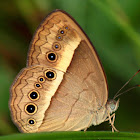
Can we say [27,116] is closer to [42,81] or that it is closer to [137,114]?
[42,81]

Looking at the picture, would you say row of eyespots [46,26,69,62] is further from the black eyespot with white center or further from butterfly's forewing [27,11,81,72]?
the black eyespot with white center

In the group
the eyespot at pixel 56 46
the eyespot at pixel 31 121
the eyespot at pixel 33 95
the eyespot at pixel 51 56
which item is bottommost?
the eyespot at pixel 31 121

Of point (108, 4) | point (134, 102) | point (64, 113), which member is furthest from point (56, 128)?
point (108, 4)

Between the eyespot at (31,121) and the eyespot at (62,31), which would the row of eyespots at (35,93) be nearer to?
the eyespot at (31,121)

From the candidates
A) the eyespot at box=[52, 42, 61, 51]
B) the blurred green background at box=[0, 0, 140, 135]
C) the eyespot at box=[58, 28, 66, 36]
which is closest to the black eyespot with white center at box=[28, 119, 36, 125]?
the eyespot at box=[52, 42, 61, 51]

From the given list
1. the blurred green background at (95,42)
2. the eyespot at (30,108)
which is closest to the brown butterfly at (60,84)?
the eyespot at (30,108)

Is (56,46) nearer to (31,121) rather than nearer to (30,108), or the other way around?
(30,108)

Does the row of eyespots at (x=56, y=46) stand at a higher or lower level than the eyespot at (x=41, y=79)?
higher

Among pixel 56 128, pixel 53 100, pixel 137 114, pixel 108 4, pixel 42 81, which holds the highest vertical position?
pixel 108 4

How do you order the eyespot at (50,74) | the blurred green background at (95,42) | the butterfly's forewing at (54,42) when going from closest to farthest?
the butterfly's forewing at (54,42) → the eyespot at (50,74) → the blurred green background at (95,42)
